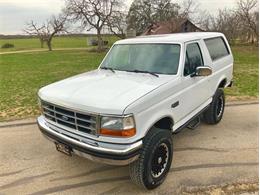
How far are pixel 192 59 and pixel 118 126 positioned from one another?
80.2 inches

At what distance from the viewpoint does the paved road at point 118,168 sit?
3.39m

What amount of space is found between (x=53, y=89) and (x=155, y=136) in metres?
1.51

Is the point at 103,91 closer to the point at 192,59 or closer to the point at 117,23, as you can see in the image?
the point at 192,59

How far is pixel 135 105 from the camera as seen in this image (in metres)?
2.82

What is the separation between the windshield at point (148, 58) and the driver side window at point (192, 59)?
0.65ft

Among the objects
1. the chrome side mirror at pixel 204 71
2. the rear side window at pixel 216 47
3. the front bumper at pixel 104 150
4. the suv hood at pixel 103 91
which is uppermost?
the rear side window at pixel 216 47

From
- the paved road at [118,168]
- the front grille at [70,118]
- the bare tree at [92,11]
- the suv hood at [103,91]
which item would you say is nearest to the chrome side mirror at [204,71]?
the suv hood at [103,91]

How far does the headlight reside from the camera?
2.77m

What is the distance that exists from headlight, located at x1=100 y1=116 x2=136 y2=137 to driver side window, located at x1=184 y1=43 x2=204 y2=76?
148 centimetres

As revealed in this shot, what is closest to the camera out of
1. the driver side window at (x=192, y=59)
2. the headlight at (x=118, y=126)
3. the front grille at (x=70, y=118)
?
the headlight at (x=118, y=126)

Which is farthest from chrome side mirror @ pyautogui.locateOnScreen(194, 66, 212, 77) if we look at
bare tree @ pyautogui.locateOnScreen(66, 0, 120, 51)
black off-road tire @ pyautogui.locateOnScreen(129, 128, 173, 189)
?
bare tree @ pyautogui.locateOnScreen(66, 0, 120, 51)

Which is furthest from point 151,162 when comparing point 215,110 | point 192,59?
point 215,110

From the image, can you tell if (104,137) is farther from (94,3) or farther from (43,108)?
(94,3)

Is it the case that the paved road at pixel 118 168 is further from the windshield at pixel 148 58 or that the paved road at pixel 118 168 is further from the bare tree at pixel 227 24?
the bare tree at pixel 227 24
